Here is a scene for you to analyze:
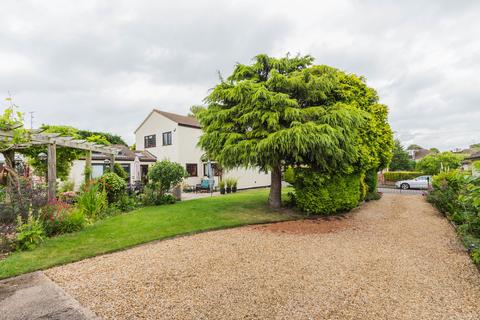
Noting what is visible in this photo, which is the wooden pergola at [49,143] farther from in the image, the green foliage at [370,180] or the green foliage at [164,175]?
the green foliage at [370,180]

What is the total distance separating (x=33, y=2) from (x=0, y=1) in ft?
2.55

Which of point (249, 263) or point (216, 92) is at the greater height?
point (216, 92)

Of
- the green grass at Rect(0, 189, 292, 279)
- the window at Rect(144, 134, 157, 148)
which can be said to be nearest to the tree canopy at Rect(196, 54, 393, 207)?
the green grass at Rect(0, 189, 292, 279)

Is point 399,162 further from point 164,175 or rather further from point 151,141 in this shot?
point 164,175

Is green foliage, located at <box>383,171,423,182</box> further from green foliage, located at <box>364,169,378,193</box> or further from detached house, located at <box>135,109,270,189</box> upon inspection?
green foliage, located at <box>364,169,378,193</box>

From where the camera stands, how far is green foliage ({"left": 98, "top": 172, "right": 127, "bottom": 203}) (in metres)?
10.1

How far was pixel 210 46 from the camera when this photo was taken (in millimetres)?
10633

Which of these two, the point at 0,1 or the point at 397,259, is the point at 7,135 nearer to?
the point at 0,1

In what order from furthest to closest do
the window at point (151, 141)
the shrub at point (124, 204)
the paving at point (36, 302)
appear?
the window at point (151, 141)
the shrub at point (124, 204)
the paving at point (36, 302)

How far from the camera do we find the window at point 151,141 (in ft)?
73.7

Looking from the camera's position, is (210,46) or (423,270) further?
(210,46)

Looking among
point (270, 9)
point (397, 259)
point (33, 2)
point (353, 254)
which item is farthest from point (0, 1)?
point (397, 259)

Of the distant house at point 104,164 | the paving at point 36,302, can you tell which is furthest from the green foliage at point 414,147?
the paving at point 36,302

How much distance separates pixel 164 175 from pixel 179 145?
1004cm
